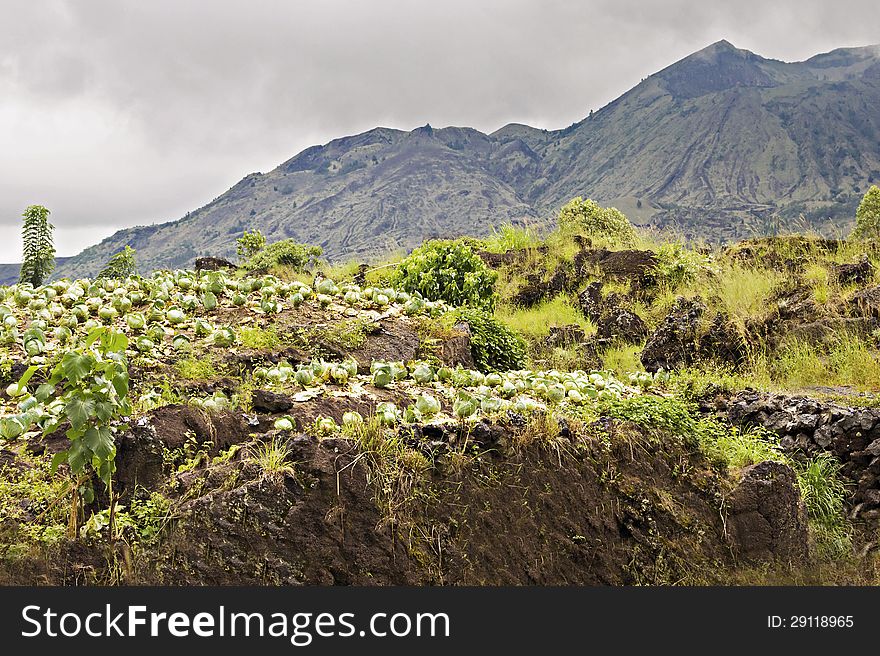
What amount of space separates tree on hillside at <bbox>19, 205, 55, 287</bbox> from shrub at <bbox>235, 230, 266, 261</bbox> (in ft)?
14.3

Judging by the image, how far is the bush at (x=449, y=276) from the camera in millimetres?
9883

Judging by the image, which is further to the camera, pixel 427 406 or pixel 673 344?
pixel 673 344

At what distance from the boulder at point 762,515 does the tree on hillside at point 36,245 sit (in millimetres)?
14168

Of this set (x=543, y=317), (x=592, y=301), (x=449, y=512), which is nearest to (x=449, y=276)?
(x=543, y=317)

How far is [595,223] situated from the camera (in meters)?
19.6

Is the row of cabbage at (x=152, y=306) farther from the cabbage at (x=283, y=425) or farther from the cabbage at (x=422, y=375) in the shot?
the cabbage at (x=283, y=425)

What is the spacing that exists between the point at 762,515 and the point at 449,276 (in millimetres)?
6029

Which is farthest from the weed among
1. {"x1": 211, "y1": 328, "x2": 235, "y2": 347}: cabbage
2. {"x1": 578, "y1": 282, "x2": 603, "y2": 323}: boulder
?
{"x1": 578, "y1": 282, "x2": 603, "y2": 323}: boulder

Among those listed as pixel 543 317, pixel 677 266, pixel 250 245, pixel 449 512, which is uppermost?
pixel 250 245

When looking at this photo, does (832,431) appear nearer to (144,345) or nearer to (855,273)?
(144,345)

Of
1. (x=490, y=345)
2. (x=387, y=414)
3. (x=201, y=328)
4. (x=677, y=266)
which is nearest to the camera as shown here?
(x=387, y=414)

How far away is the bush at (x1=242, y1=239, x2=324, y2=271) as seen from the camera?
17.3 meters

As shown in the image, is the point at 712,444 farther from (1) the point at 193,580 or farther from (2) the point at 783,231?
(2) the point at 783,231

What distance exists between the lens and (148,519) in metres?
3.73
